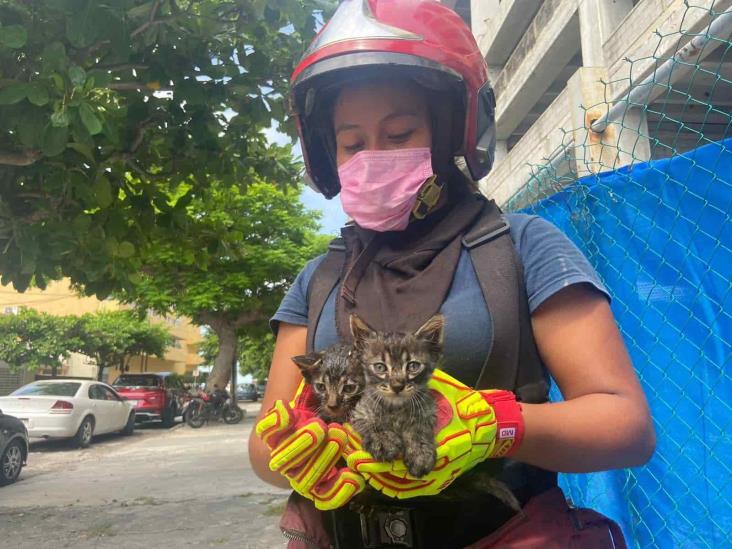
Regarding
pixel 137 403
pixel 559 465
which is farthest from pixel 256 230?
A: pixel 559 465

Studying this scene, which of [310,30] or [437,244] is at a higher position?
[310,30]

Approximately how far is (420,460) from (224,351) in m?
24.2

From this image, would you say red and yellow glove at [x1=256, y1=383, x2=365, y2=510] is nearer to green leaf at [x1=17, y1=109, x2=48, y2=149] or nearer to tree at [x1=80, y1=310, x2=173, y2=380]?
green leaf at [x1=17, y1=109, x2=48, y2=149]

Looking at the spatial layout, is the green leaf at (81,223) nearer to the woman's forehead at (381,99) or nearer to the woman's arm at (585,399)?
the woman's forehead at (381,99)

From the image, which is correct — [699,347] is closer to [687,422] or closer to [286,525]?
[687,422]

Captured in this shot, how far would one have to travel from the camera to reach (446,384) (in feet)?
5.04

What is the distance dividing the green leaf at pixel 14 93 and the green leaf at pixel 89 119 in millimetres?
421

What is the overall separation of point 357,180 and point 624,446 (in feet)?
3.97

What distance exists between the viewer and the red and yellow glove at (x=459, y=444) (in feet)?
4.65

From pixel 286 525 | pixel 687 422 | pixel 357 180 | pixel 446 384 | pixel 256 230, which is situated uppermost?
pixel 256 230

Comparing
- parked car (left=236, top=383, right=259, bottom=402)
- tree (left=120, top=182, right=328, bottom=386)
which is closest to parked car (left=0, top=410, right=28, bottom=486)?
tree (left=120, top=182, right=328, bottom=386)

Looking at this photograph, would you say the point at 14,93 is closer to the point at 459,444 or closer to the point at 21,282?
the point at 21,282

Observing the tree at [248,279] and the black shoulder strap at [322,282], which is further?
the tree at [248,279]

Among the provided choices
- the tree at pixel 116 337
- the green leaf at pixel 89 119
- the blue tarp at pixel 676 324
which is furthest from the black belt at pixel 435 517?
the tree at pixel 116 337
